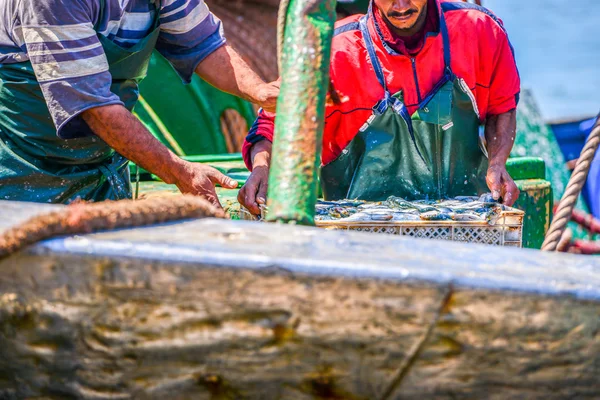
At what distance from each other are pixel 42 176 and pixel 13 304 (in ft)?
4.71

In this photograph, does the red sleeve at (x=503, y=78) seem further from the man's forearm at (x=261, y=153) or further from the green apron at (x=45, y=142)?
the green apron at (x=45, y=142)

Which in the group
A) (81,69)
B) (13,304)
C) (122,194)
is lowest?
(122,194)

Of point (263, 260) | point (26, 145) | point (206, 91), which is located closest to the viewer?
point (263, 260)

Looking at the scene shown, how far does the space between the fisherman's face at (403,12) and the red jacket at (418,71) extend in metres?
0.07

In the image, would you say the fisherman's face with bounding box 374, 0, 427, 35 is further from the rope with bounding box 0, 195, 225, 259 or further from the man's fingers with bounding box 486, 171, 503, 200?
the rope with bounding box 0, 195, 225, 259

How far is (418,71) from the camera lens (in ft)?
8.41

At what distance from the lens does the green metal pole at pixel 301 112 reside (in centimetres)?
124

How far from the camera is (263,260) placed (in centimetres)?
93

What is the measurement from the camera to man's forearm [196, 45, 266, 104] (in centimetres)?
248

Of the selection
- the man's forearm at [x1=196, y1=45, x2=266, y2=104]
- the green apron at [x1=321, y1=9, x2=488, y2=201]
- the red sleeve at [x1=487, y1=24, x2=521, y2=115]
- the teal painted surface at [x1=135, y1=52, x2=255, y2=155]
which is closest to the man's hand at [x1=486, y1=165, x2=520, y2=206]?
the green apron at [x1=321, y1=9, x2=488, y2=201]

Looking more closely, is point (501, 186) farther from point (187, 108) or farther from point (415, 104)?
point (187, 108)

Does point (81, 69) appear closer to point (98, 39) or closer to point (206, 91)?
point (98, 39)

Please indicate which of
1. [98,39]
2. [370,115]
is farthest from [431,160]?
[98,39]

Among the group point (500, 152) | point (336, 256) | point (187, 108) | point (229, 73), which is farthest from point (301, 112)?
point (187, 108)
